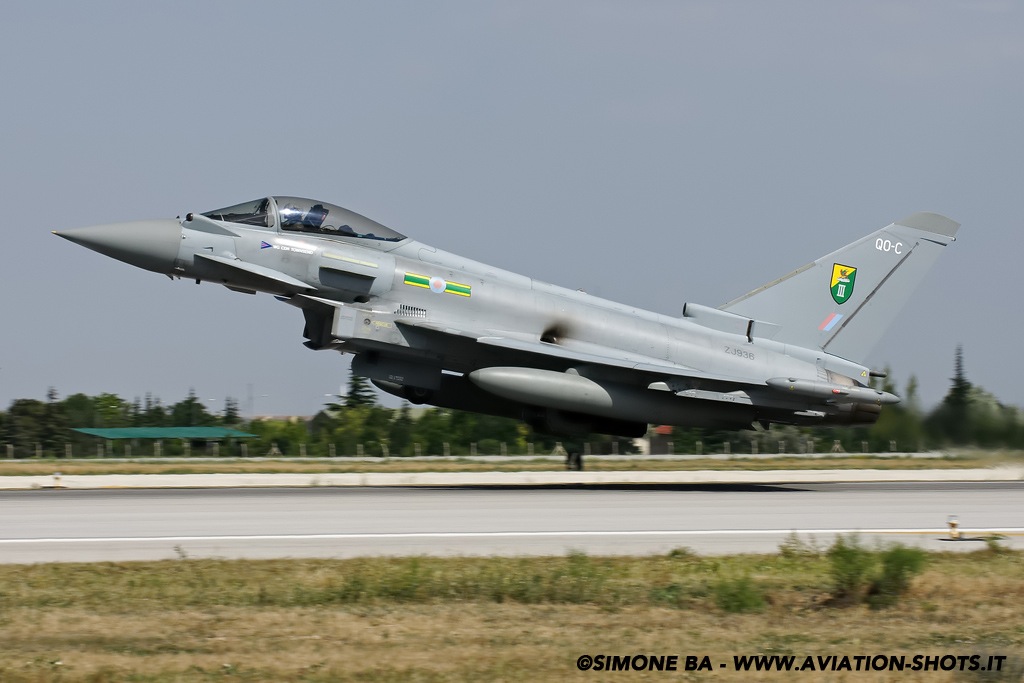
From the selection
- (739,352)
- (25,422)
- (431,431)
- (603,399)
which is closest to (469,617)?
(603,399)

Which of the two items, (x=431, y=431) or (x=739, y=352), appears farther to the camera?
(x=431, y=431)

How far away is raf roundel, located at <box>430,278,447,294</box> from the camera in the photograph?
19094mm

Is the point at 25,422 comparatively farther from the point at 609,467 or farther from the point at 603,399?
the point at 603,399

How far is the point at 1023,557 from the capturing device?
1074 centimetres

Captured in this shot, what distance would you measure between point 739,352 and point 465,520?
882 centimetres

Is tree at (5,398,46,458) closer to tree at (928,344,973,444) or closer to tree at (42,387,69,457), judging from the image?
tree at (42,387,69,457)

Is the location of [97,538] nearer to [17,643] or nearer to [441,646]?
[17,643]

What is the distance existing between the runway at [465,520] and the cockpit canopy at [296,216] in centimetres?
449

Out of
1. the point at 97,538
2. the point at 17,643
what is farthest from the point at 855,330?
the point at 17,643

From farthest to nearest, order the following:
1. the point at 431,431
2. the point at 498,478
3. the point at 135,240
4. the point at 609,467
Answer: the point at 431,431 → the point at 609,467 → the point at 498,478 → the point at 135,240

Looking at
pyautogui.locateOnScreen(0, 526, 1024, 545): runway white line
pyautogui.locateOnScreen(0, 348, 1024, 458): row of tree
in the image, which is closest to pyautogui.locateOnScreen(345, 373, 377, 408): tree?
pyautogui.locateOnScreen(0, 348, 1024, 458): row of tree

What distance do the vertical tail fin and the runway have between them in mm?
3510

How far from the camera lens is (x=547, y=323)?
65.5 feet

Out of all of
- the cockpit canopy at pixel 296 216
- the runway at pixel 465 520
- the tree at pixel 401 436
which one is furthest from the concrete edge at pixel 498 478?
the tree at pixel 401 436
